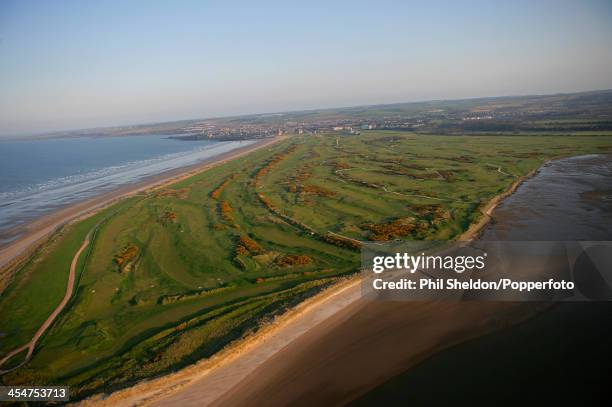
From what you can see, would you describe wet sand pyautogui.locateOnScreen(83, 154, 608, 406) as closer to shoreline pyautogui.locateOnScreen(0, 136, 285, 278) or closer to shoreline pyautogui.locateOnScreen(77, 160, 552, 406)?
shoreline pyautogui.locateOnScreen(77, 160, 552, 406)

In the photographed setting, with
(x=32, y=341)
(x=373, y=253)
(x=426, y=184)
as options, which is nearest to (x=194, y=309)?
(x=32, y=341)

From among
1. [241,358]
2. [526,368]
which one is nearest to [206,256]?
[241,358]

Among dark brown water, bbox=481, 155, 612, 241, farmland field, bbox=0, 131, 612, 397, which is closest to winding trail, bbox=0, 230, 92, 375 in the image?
farmland field, bbox=0, 131, 612, 397

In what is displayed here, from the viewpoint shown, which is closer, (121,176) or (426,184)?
(426,184)

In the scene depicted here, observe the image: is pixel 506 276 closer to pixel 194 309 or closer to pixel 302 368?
pixel 302 368

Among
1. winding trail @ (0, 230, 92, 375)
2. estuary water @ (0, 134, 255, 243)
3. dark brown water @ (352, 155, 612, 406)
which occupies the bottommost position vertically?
dark brown water @ (352, 155, 612, 406)

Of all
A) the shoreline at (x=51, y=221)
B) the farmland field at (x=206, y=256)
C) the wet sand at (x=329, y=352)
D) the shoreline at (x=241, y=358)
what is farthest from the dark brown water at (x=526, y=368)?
the shoreline at (x=51, y=221)

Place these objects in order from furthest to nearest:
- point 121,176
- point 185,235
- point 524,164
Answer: point 121,176 < point 524,164 < point 185,235
